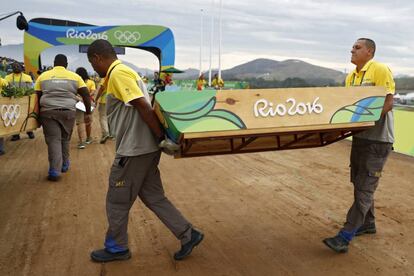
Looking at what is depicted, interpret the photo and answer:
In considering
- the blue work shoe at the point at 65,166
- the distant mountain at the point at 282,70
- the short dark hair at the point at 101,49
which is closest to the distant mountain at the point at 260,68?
the distant mountain at the point at 282,70

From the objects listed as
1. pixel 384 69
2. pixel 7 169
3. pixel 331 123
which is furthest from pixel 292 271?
pixel 7 169

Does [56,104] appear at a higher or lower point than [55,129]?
higher

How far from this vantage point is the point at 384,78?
376 centimetres

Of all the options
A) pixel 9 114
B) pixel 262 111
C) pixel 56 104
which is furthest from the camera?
pixel 56 104

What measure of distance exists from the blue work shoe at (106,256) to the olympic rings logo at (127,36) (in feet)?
→ 61.9

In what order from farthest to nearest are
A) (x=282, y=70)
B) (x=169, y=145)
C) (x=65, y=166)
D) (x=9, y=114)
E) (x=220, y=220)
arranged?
(x=282, y=70), (x=65, y=166), (x=9, y=114), (x=220, y=220), (x=169, y=145)

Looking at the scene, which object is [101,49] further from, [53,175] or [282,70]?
[282,70]

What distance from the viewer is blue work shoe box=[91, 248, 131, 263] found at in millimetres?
3732

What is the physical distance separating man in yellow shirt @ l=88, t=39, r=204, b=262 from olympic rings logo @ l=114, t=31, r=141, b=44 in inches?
734

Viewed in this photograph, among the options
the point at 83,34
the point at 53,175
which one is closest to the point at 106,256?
the point at 53,175

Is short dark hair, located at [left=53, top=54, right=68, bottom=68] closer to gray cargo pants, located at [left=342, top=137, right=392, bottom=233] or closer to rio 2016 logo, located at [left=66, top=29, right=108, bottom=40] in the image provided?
gray cargo pants, located at [left=342, top=137, right=392, bottom=233]

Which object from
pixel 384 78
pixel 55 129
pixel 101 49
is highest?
pixel 101 49

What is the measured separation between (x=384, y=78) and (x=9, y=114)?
169 inches

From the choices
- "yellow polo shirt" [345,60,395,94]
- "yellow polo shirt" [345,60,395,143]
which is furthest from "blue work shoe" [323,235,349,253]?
"yellow polo shirt" [345,60,395,94]
